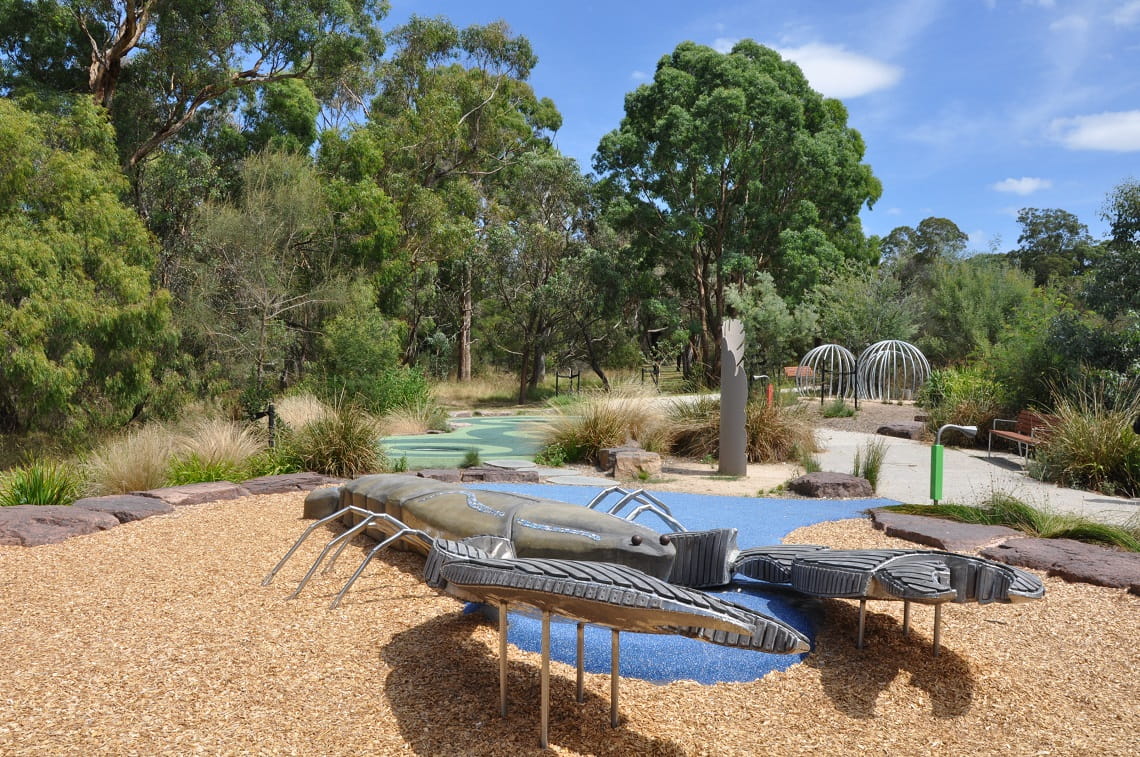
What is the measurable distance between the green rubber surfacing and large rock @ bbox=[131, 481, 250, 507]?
2.06 metres

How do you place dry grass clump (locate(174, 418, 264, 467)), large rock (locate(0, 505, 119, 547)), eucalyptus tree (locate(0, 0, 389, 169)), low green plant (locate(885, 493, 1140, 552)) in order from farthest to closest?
eucalyptus tree (locate(0, 0, 389, 169)) < dry grass clump (locate(174, 418, 264, 467)) < large rock (locate(0, 505, 119, 547)) < low green plant (locate(885, 493, 1140, 552))

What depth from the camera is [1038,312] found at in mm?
13414

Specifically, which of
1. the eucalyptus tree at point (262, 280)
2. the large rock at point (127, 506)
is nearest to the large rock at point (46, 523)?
the large rock at point (127, 506)

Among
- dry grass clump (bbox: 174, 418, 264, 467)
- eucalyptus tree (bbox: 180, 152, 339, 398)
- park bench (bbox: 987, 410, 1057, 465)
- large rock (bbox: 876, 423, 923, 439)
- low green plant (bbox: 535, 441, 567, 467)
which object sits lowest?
low green plant (bbox: 535, 441, 567, 467)

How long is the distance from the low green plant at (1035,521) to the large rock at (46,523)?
221 inches

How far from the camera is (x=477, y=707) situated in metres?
2.61

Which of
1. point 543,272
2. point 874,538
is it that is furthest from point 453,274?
point 874,538

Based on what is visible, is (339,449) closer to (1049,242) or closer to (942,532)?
(942,532)

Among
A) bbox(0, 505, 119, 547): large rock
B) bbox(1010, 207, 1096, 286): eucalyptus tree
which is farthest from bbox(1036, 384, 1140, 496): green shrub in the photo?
bbox(1010, 207, 1096, 286): eucalyptus tree

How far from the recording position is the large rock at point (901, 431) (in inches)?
499

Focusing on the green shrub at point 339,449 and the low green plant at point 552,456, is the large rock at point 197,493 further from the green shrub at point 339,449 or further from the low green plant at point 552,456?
the low green plant at point 552,456

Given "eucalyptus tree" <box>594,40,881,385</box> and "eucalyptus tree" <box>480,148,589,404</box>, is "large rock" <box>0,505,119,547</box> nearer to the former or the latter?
"eucalyptus tree" <box>480,148,589,404</box>

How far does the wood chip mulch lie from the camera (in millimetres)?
2457

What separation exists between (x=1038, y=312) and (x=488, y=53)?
17567 mm
